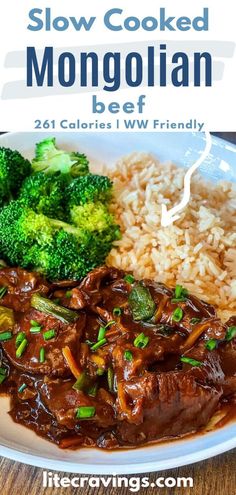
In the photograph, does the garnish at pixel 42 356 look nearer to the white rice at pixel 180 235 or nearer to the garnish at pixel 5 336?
the garnish at pixel 5 336

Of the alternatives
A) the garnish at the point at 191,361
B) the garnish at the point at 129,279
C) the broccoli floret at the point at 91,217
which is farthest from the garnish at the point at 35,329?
the broccoli floret at the point at 91,217

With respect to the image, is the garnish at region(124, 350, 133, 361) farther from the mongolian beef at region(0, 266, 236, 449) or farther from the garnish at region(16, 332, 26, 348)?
the garnish at region(16, 332, 26, 348)

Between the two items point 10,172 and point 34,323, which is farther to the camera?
point 10,172

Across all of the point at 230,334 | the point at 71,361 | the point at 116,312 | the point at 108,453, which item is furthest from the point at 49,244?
the point at 108,453

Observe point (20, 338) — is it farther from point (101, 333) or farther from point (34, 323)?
point (101, 333)

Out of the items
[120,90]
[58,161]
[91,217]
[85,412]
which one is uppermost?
[120,90]

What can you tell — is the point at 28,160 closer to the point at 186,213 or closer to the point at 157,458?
the point at 186,213

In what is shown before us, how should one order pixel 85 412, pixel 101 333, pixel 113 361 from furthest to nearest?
1. pixel 101 333
2. pixel 113 361
3. pixel 85 412

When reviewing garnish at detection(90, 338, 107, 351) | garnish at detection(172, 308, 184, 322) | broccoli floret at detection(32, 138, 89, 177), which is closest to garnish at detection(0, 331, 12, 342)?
garnish at detection(90, 338, 107, 351)
